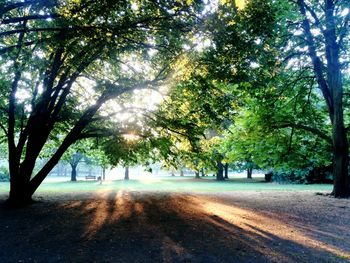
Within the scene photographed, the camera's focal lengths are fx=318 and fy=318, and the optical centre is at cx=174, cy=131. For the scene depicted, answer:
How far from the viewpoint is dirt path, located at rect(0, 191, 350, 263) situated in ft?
21.0

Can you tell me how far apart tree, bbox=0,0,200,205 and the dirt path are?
190 inches

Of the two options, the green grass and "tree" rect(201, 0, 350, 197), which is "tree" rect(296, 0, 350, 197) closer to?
"tree" rect(201, 0, 350, 197)

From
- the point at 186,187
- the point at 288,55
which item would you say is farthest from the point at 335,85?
the point at 186,187

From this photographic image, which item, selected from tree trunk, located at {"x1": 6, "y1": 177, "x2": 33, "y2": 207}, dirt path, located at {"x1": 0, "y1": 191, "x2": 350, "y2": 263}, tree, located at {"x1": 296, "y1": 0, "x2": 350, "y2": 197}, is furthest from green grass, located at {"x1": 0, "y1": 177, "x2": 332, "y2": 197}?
dirt path, located at {"x1": 0, "y1": 191, "x2": 350, "y2": 263}

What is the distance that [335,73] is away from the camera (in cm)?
1803

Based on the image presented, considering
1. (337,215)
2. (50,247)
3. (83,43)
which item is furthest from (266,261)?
(83,43)

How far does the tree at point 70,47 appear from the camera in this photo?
340 inches

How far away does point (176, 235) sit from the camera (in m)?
8.11

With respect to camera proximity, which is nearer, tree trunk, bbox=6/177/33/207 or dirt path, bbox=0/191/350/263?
dirt path, bbox=0/191/350/263

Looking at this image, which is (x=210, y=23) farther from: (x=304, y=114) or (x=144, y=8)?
(x=304, y=114)

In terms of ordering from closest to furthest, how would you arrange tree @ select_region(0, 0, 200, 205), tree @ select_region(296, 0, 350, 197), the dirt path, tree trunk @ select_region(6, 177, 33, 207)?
the dirt path → tree @ select_region(0, 0, 200, 205) → tree trunk @ select_region(6, 177, 33, 207) → tree @ select_region(296, 0, 350, 197)

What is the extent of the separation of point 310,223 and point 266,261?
504 centimetres

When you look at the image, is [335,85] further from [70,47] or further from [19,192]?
[19,192]

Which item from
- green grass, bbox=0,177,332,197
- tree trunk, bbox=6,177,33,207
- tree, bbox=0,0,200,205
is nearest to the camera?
tree, bbox=0,0,200,205
